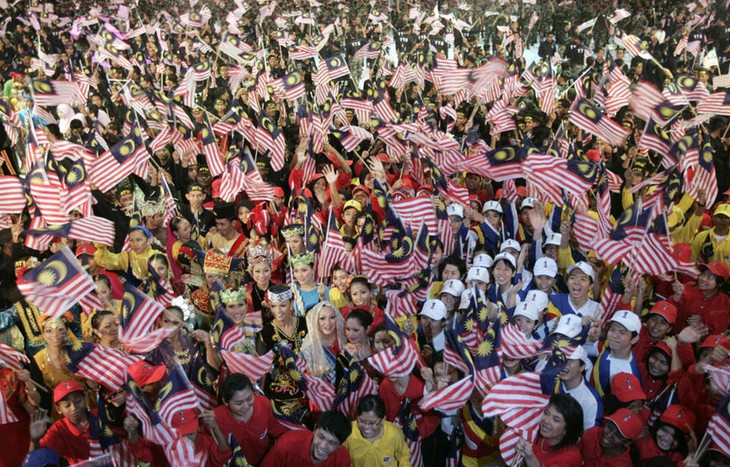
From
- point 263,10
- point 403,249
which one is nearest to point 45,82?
point 403,249

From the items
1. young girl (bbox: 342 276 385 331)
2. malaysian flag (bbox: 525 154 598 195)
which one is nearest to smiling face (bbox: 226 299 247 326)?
young girl (bbox: 342 276 385 331)

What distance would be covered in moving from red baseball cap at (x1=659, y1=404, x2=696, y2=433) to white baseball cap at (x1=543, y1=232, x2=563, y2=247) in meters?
2.92

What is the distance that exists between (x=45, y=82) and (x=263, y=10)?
1271 cm

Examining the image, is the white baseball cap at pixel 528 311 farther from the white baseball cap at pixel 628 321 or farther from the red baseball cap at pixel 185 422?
the red baseball cap at pixel 185 422

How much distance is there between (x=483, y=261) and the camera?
7.80m

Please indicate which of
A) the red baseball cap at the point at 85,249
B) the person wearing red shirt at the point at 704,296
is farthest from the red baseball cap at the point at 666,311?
the red baseball cap at the point at 85,249

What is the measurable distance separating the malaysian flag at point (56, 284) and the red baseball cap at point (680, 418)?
190 inches

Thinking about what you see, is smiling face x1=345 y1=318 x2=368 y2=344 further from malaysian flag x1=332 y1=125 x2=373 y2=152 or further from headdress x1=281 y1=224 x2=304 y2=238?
malaysian flag x1=332 y1=125 x2=373 y2=152

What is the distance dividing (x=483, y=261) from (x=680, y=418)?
3072 millimetres

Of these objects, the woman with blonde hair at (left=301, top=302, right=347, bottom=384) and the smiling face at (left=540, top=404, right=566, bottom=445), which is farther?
the woman with blonde hair at (left=301, top=302, right=347, bottom=384)

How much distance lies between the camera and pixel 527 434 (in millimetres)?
4746

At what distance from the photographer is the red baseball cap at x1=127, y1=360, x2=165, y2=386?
5496mm

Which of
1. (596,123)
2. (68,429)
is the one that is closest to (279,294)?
(68,429)

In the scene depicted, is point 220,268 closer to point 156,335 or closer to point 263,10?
point 156,335
